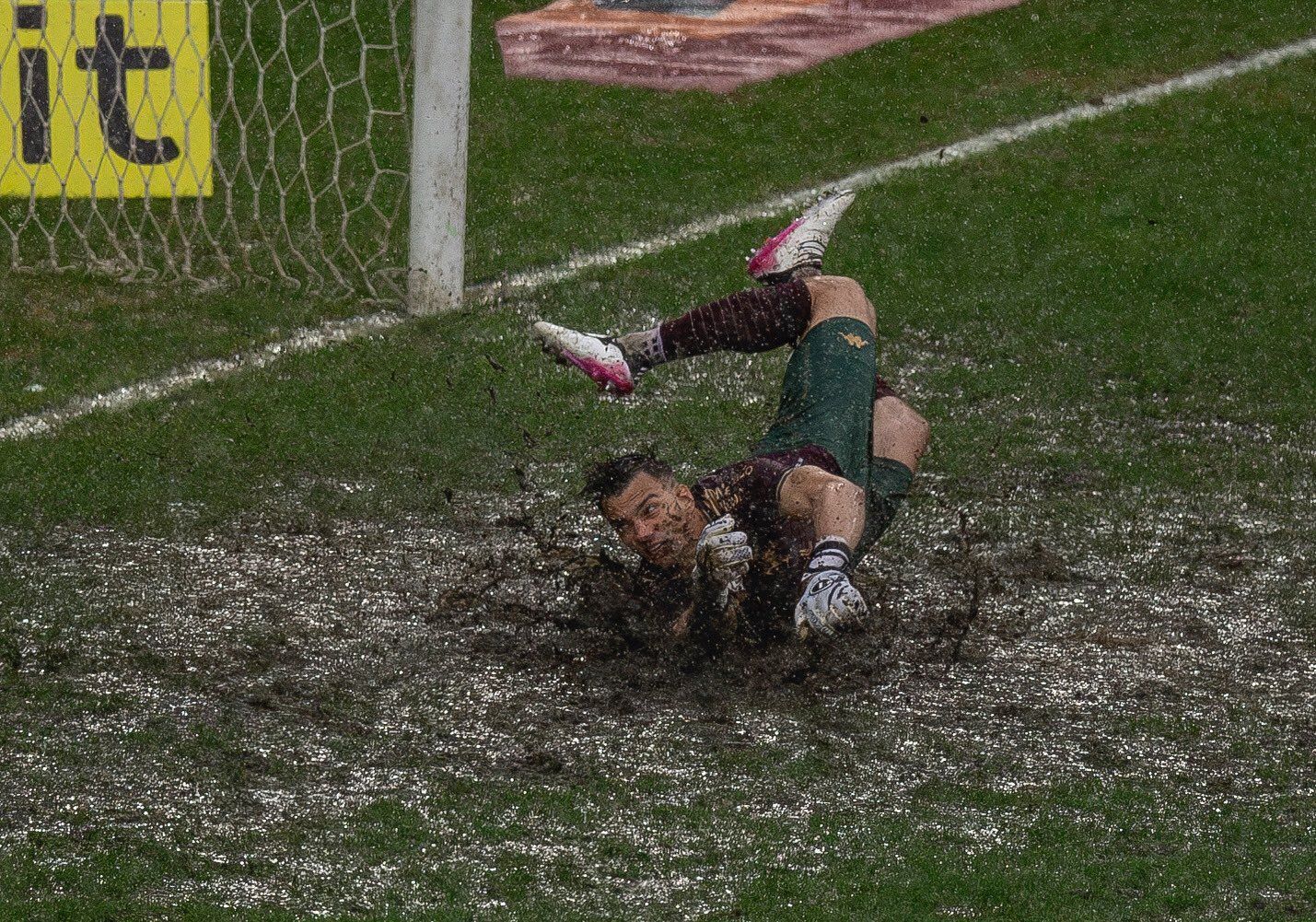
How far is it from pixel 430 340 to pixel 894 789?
12.9ft

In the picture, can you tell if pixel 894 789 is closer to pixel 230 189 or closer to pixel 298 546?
pixel 298 546

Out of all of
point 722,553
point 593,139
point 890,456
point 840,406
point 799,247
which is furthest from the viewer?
point 593,139

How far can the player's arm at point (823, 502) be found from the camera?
619 cm

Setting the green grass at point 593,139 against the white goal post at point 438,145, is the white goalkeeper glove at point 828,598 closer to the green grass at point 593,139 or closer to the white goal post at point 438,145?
the white goal post at point 438,145

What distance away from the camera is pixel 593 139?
10664mm

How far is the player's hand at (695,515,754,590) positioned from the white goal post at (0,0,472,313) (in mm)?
3307

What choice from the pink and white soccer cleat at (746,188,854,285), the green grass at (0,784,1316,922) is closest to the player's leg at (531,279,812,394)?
the pink and white soccer cleat at (746,188,854,285)

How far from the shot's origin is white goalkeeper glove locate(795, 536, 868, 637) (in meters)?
5.76

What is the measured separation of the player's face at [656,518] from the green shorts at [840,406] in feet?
1.45

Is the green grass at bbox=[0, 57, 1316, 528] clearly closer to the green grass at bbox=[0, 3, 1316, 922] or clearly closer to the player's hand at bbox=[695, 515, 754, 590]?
the green grass at bbox=[0, 3, 1316, 922]

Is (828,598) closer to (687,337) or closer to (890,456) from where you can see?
(687,337)

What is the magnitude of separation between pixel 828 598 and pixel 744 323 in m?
1.42

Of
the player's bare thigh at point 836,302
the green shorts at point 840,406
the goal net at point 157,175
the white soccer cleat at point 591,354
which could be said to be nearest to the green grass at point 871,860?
the green shorts at point 840,406

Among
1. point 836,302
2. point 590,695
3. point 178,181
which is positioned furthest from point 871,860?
point 178,181
